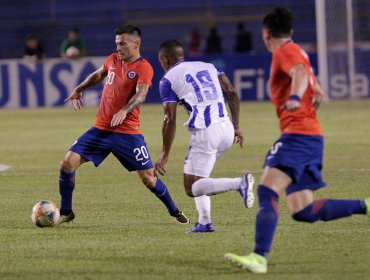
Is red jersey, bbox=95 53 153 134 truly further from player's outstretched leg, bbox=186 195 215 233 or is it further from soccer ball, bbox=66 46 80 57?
soccer ball, bbox=66 46 80 57

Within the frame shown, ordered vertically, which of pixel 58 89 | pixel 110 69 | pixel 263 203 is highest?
pixel 110 69

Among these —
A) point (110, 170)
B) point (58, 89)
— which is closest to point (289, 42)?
point (110, 170)

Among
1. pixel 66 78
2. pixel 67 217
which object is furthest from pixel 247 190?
pixel 66 78

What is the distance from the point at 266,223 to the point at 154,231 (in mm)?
2601

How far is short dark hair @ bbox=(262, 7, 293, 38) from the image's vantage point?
7633mm

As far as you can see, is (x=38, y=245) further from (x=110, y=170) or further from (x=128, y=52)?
(x=110, y=170)

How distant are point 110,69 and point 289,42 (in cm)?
338

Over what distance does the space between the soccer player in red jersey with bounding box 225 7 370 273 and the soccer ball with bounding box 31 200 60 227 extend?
310cm

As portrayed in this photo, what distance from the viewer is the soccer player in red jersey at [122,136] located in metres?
10.4

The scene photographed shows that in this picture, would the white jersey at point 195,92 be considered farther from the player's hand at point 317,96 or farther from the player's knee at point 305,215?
the player's knee at point 305,215

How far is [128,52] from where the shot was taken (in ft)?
34.3


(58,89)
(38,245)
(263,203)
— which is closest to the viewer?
(263,203)

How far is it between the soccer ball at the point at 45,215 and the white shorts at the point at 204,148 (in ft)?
5.08

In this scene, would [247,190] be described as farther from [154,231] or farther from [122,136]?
[122,136]
